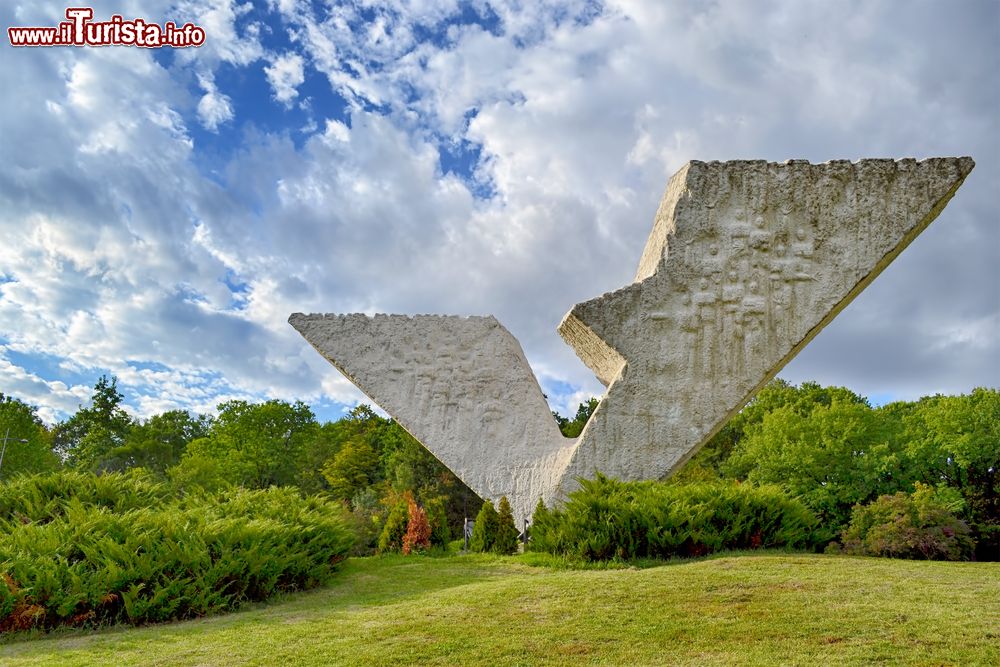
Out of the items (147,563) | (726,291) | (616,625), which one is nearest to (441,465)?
(726,291)

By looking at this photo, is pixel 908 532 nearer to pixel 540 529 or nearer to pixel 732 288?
pixel 732 288

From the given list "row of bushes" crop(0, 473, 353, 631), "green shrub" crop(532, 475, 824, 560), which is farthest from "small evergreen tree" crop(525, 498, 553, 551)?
"row of bushes" crop(0, 473, 353, 631)

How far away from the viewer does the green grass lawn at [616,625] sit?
→ 209 inches

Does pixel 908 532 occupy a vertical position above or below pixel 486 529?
below

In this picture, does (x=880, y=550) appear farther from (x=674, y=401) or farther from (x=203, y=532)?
(x=203, y=532)

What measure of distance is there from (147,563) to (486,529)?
519 centimetres

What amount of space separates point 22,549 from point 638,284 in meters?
7.68

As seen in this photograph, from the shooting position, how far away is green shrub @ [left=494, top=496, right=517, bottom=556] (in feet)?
37.1

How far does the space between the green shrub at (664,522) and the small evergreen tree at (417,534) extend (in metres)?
3.06

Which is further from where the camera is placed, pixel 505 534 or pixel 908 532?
pixel 505 534

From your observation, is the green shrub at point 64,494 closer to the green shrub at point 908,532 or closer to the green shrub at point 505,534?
the green shrub at point 505,534

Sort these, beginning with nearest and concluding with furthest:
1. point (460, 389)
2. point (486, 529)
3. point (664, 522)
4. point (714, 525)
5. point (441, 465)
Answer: point (664, 522) < point (714, 525) < point (486, 529) < point (460, 389) < point (441, 465)

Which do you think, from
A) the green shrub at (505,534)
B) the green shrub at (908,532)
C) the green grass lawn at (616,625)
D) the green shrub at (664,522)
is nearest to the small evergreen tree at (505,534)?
the green shrub at (505,534)

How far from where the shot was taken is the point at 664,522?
9609 millimetres
